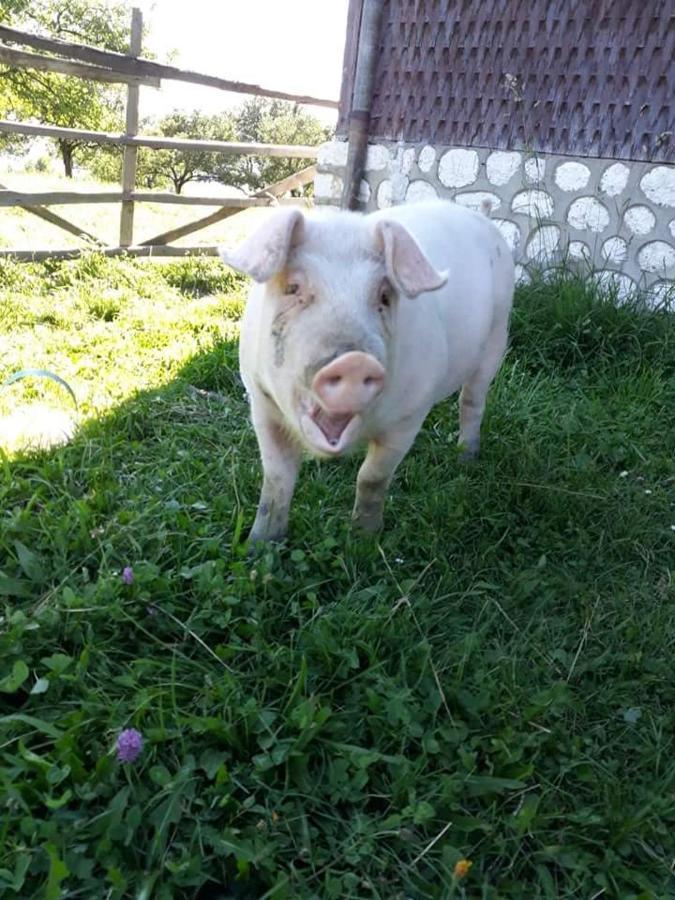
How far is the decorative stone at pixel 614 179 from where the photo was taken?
544cm

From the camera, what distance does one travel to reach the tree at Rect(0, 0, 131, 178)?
24.9 m

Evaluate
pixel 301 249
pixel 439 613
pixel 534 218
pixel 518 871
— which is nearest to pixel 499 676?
pixel 439 613

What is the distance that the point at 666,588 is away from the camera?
2.96 metres

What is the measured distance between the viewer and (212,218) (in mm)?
9227

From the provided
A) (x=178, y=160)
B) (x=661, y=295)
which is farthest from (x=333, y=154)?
(x=178, y=160)

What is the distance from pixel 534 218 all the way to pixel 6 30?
180 inches

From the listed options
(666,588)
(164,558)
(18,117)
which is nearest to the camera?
(164,558)

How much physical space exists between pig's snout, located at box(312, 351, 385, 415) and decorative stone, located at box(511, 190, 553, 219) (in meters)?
4.29

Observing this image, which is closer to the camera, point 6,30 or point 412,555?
point 412,555

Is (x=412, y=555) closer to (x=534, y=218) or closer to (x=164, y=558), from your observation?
(x=164, y=558)

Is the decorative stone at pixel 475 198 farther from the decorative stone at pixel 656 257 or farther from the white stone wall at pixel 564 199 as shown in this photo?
the decorative stone at pixel 656 257

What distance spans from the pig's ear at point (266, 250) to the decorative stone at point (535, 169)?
4205 millimetres

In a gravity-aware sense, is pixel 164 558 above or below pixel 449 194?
below

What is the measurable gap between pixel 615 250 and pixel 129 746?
4.90 meters
